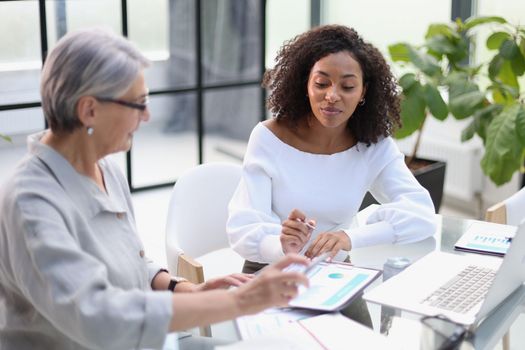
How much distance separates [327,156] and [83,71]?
1.13m

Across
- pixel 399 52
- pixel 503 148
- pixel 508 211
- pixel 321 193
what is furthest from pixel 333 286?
pixel 399 52

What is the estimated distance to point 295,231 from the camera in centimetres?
220

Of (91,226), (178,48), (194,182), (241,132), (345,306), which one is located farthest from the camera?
(241,132)

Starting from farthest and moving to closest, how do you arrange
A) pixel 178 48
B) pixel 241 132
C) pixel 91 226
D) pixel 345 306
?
pixel 241 132 → pixel 178 48 → pixel 345 306 → pixel 91 226

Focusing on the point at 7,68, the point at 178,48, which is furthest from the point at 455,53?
the point at 7,68

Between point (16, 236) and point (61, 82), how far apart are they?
305 millimetres

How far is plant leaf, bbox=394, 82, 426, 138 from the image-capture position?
12.8ft

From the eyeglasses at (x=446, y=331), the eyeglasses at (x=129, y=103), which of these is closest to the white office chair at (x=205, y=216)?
the eyeglasses at (x=129, y=103)

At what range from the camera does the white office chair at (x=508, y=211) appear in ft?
9.37

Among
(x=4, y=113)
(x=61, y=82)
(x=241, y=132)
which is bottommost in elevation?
(x=241, y=132)

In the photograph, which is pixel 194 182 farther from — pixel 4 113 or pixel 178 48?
pixel 178 48

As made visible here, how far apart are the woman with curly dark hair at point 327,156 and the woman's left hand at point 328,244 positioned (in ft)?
0.13

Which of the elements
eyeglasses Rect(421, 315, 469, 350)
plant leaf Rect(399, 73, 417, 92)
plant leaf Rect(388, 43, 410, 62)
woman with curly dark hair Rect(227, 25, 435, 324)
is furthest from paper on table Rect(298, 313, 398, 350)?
plant leaf Rect(388, 43, 410, 62)

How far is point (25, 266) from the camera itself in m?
1.56
